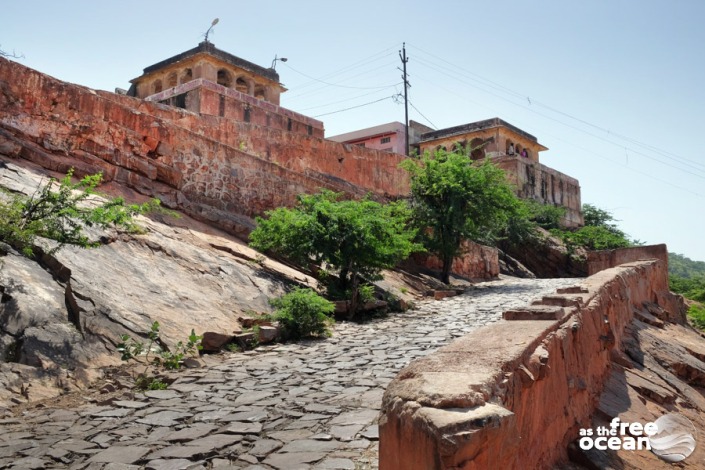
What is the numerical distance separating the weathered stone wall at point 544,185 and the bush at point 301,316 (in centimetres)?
2174

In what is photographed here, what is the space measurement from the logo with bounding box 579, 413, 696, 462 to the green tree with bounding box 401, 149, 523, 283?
11.1 m

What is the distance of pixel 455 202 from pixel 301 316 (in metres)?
8.78

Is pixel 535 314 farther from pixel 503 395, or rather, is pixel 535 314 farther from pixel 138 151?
pixel 138 151

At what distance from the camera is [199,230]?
38.3ft

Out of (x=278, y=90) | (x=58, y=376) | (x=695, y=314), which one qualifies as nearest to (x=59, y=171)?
(x=58, y=376)

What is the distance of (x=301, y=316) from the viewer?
8.61 m

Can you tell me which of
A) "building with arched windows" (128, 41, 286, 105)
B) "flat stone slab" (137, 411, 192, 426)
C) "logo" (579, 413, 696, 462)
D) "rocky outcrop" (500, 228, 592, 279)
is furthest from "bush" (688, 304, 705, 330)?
"building with arched windows" (128, 41, 286, 105)

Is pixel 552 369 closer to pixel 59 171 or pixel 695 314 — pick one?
pixel 59 171

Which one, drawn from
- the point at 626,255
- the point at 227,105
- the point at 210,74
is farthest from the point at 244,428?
the point at 210,74

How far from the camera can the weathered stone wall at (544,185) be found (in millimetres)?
30359

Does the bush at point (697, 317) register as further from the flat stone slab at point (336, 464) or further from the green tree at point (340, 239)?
the flat stone slab at point (336, 464)

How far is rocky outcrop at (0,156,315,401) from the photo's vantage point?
18.4ft

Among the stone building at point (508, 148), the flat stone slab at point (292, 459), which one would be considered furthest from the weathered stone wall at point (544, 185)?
the flat stone slab at point (292, 459)

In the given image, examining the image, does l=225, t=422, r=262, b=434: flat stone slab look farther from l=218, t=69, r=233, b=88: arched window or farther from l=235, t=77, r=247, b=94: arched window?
l=235, t=77, r=247, b=94: arched window
